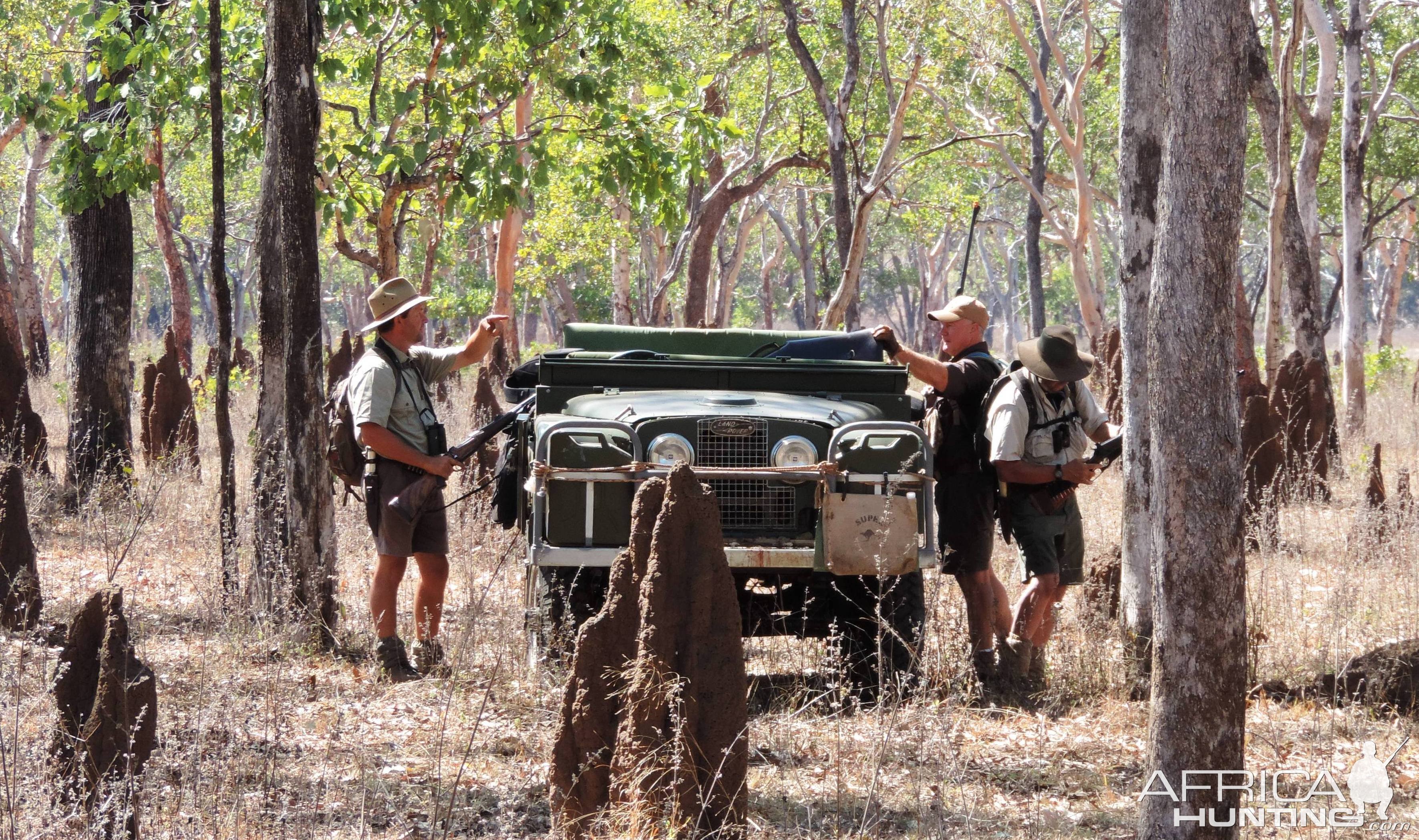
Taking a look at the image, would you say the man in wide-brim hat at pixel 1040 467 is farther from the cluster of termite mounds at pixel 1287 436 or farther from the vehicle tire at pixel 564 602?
the cluster of termite mounds at pixel 1287 436

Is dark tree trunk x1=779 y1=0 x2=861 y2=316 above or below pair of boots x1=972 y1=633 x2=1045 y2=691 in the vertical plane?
above

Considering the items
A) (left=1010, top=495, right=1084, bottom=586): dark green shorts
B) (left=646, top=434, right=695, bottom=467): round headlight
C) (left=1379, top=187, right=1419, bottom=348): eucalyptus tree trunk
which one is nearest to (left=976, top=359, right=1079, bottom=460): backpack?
(left=1010, top=495, right=1084, bottom=586): dark green shorts

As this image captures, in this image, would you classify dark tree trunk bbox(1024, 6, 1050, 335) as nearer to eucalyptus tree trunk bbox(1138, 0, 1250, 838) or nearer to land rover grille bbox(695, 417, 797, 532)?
land rover grille bbox(695, 417, 797, 532)

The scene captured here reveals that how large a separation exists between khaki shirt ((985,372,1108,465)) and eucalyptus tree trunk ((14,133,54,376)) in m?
20.1

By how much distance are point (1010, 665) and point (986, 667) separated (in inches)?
4.7

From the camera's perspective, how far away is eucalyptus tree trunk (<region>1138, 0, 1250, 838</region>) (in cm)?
384

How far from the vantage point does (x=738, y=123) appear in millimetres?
27547

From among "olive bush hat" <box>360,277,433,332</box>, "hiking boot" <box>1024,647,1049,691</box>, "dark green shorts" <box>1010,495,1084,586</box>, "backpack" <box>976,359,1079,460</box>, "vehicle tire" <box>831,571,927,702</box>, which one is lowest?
"hiking boot" <box>1024,647,1049,691</box>

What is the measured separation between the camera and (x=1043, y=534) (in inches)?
255

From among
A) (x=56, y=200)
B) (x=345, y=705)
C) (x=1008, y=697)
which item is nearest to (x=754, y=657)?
(x=1008, y=697)

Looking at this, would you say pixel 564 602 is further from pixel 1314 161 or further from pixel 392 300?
pixel 1314 161

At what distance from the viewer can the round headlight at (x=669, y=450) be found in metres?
6.00
